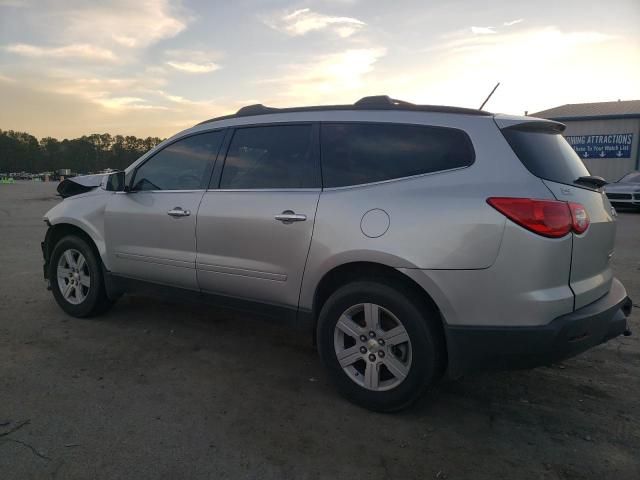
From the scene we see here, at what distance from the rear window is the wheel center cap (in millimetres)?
1332

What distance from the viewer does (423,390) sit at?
115 inches

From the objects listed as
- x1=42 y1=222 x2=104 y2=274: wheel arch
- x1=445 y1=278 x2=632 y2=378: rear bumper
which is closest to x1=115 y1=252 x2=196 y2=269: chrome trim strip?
x1=42 y1=222 x2=104 y2=274: wheel arch

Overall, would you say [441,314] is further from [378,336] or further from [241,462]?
[241,462]

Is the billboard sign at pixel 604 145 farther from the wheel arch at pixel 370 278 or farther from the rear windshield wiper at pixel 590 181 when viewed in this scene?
the wheel arch at pixel 370 278

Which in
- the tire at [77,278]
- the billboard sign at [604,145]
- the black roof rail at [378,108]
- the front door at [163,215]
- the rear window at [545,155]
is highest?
the billboard sign at [604,145]

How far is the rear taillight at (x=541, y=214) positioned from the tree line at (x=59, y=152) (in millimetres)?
109644

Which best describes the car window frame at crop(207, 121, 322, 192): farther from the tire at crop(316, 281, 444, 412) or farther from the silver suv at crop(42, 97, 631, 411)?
the tire at crop(316, 281, 444, 412)

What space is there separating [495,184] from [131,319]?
146 inches

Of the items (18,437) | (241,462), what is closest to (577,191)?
(241,462)

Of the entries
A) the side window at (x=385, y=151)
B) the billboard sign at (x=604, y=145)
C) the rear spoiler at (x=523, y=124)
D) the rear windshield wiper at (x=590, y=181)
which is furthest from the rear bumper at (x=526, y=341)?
the billboard sign at (x=604, y=145)

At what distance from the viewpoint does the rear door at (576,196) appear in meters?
2.73

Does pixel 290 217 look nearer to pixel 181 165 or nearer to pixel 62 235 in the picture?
pixel 181 165

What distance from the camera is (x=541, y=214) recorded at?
2.59 m

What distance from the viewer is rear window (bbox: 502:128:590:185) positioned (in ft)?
9.16
